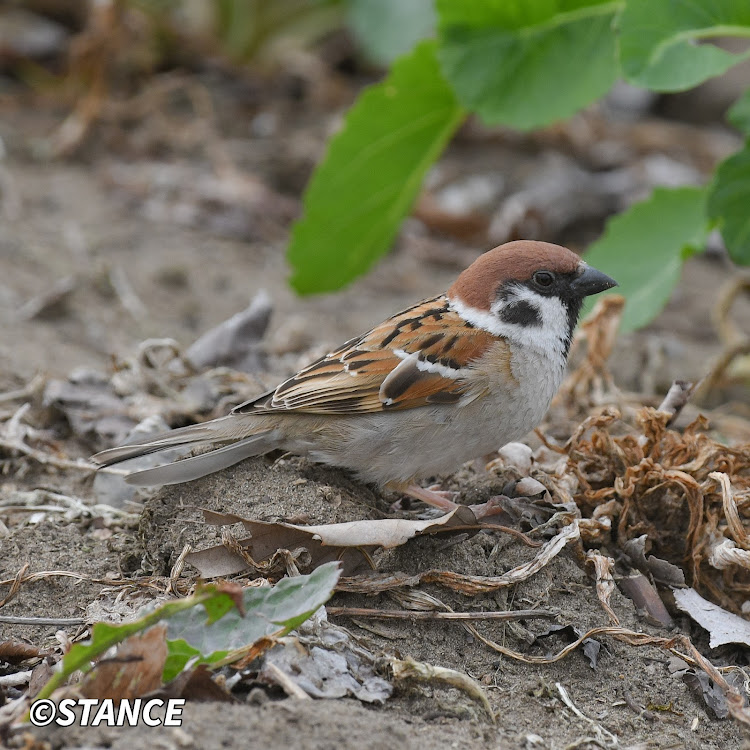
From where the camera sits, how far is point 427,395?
3352 mm

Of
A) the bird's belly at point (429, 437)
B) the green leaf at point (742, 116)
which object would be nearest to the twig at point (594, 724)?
the bird's belly at point (429, 437)

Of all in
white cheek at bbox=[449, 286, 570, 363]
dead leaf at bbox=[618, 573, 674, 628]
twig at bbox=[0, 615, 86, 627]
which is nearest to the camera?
twig at bbox=[0, 615, 86, 627]

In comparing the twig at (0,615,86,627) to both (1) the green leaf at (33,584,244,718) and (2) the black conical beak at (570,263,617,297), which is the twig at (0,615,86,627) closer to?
(1) the green leaf at (33,584,244,718)

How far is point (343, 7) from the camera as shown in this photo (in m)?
8.37

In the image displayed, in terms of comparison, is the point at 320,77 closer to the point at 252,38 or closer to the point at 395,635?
the point at 252,38

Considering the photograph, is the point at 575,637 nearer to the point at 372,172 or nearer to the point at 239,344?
the point at 239,344

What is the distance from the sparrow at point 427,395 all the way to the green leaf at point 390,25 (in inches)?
183

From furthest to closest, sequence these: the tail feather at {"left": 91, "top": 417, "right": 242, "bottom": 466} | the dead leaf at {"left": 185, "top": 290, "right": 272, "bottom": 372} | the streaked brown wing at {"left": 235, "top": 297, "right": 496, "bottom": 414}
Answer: the dead leaf at {"left": 185, "top": 290, "right": 272, "bottom": 372}, the streaked brown wing at {"left": 235, "top": 297, "right": 496, "bottom": 414}, the tail feather at {"left": 91, "top": 417, "right": 242, "bottom": 466}

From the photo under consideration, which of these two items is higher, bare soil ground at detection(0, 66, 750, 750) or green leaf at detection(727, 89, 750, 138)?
green leaf at detection(727, 89, 750, 138)

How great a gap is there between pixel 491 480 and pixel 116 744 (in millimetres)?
1687

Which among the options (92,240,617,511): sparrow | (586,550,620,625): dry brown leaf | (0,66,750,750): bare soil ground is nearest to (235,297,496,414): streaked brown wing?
(92,240,617,511): sparrow

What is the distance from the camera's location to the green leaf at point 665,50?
3.96m

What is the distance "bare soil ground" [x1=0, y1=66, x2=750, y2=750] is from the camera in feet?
8.32

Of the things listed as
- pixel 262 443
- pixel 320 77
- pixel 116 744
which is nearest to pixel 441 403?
pixel 262 443
